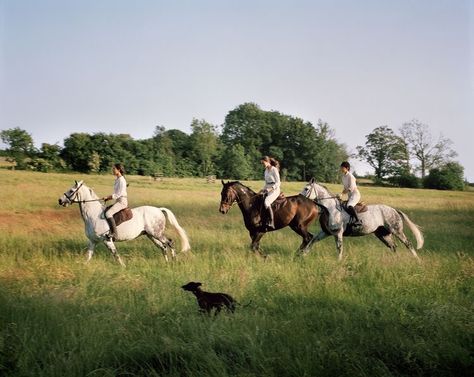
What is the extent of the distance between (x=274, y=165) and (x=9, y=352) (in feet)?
26.8

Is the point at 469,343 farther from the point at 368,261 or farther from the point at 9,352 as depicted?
the point at 9,352

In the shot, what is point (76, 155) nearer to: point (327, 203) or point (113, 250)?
point (113, 250)

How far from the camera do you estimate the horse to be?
34.7 ft

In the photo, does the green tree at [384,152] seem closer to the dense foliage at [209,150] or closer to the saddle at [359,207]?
the dense foliage at [209,150]

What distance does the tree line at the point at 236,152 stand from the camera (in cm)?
5828

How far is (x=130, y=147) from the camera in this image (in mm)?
68562

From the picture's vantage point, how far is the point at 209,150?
75.8 metres

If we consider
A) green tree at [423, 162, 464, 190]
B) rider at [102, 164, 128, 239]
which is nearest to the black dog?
rider at [102, 164, 128, 239]

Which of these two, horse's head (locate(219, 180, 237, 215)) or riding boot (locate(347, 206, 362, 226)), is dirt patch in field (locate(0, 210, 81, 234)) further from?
riding boot (locate(347, 206, 362, 226))

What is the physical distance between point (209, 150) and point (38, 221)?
60.7 meters

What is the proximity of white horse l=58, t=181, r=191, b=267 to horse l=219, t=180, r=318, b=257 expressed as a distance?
1721 mm

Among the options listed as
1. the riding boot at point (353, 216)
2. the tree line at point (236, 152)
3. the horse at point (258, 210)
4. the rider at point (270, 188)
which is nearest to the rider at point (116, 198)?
the horse at point (258, 210)

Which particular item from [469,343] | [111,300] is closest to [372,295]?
[469,343]

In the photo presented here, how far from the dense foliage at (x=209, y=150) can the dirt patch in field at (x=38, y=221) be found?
41.3 m
